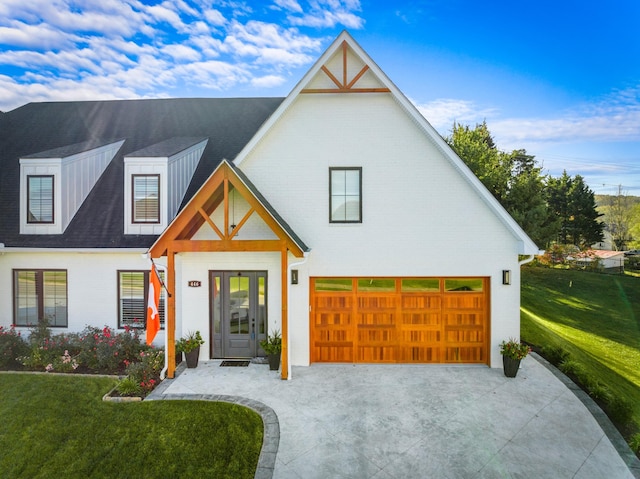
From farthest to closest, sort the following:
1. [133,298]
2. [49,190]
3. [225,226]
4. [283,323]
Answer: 1. [49,190]
2. [133,298]
3. [283,323]
4. [225,226]

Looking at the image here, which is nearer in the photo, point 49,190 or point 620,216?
point 49,190

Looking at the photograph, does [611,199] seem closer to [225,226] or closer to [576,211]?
[576,211]

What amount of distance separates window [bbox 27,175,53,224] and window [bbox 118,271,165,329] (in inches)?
124

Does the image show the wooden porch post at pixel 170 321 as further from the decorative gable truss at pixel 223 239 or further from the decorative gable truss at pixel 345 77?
the decorative gable truss at pixel 345 77

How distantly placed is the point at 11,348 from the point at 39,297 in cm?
158

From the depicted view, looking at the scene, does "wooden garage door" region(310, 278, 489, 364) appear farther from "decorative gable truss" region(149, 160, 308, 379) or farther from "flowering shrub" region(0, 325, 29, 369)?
"flowering shrub" region(0, 325, 29, 369)

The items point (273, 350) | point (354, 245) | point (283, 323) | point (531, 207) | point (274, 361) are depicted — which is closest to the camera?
point (283, 323)

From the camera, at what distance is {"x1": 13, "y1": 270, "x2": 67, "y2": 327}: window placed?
36.7 feet

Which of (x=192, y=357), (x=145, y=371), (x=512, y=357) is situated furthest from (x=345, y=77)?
(x=145, y=371)

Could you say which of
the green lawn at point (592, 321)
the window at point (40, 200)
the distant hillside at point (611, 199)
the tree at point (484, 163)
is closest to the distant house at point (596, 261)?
the green lawn at point (592, 321)

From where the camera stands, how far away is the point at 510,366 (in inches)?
360

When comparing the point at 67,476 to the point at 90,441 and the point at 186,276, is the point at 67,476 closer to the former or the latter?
the point at 90,441

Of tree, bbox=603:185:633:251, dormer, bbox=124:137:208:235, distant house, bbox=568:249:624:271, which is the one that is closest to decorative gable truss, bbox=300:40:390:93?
dormer, bbox=124:137:208:235

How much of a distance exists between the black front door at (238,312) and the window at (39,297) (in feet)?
16.5
